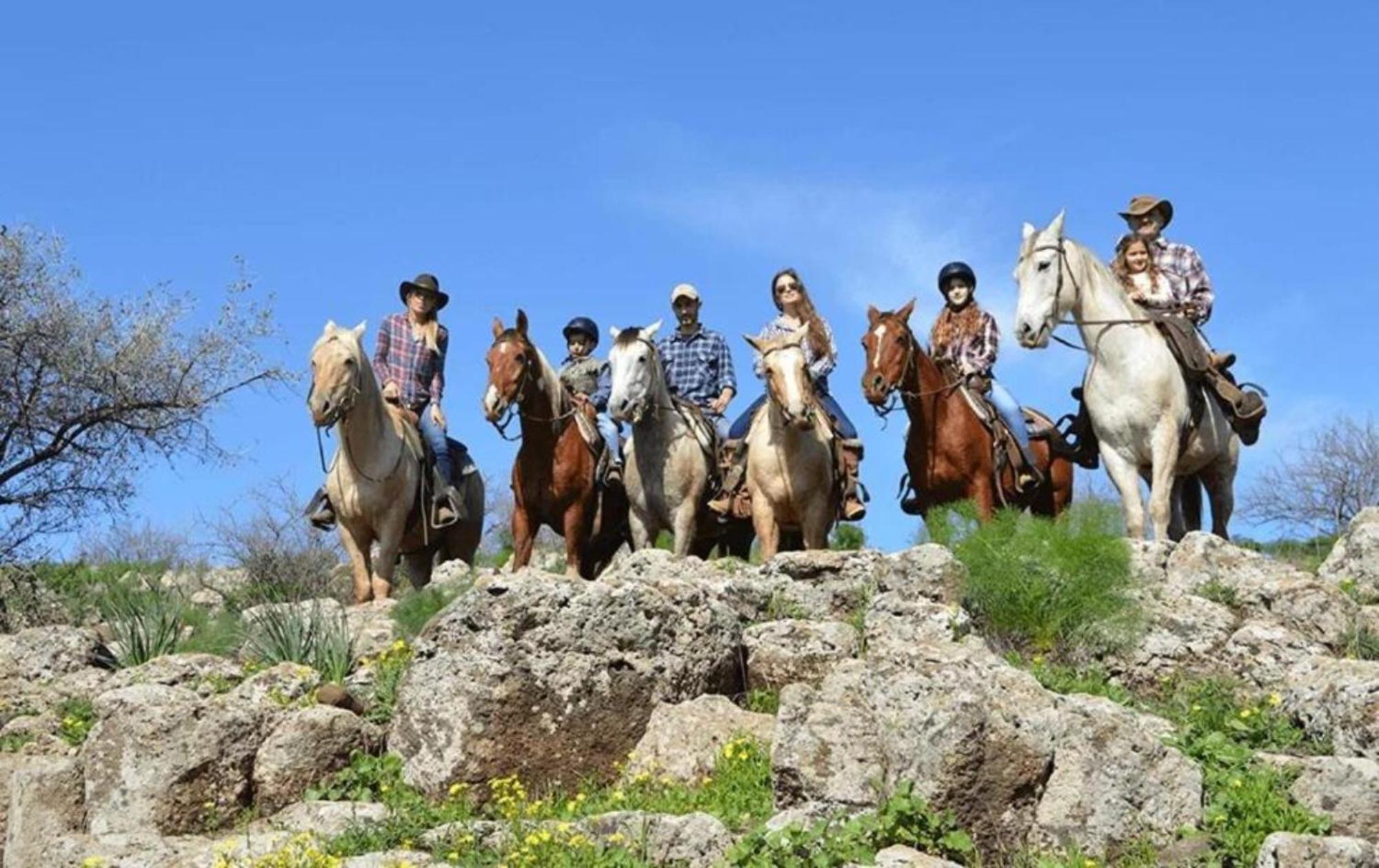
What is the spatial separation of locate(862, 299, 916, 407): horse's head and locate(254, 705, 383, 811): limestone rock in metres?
6.23

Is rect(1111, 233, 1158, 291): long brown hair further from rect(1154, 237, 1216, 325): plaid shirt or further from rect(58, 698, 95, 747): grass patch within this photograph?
rect(58, 698, 95, 747): grass patch

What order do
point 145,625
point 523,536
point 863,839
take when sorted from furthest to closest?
point 523,536
point 145,625
point 863,839

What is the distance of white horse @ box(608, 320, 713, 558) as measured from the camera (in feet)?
51.6

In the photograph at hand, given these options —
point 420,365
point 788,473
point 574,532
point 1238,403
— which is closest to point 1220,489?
point 1238,403

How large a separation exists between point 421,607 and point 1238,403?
7.80m

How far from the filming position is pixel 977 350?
15.8 meters

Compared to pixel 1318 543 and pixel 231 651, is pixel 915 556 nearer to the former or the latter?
pixel 231 651

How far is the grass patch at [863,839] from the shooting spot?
25.5 feet

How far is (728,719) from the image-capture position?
966 centimetres

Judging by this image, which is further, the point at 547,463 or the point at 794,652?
the point at 547,463

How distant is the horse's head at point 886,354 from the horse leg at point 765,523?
1311 mm

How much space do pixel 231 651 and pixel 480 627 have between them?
11.6ft

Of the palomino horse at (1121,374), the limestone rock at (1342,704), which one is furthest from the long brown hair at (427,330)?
the limestone rock at (1342,704)

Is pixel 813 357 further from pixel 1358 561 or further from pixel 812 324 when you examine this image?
pixel 1358 561
